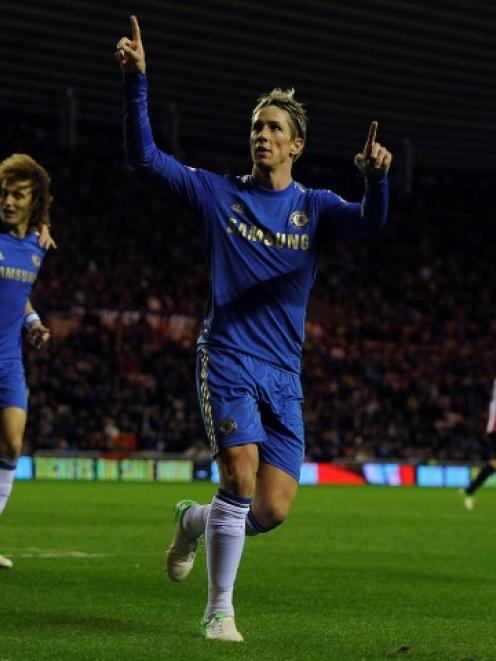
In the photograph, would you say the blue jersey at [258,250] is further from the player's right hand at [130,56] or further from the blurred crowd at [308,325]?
the blurred crowd at [308,325]

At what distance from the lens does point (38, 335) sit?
9.03 metres

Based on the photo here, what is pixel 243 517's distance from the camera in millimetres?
6324

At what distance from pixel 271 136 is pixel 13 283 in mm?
3136

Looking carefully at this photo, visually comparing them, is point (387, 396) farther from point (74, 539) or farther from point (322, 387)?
point (74, 539)

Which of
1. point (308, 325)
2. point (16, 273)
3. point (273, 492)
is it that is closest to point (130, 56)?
point (273, 492)

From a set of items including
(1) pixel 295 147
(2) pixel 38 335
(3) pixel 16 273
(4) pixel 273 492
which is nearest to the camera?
(4) pixel 273 492

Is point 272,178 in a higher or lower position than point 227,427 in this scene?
higher

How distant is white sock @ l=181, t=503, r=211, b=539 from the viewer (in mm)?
6883

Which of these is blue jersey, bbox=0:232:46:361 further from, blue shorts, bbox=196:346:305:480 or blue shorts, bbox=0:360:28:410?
blue shorts, bbox=196:346:305:480

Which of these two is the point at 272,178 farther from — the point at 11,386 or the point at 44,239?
the point at 11,386

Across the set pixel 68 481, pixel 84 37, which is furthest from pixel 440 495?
pixel 84 37

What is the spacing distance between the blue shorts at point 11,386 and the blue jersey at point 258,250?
2.78m

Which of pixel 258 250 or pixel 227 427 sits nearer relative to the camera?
pixel 227 427

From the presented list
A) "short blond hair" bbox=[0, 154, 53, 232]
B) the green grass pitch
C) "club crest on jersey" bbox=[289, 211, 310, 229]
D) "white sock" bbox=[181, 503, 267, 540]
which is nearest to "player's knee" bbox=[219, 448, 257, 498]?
"white sock" bbox=[181, 503, 267, 540]
